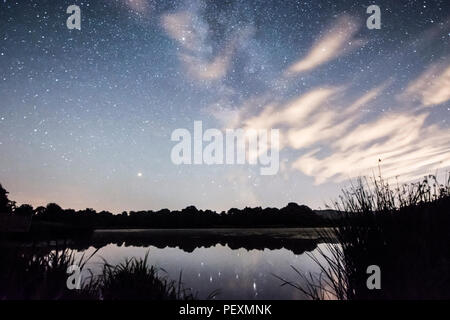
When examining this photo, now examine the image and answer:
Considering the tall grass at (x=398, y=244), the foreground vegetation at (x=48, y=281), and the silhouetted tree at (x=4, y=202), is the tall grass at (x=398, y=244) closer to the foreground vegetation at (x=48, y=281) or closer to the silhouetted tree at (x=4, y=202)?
the foreground vegetation at (x=48, y=281)

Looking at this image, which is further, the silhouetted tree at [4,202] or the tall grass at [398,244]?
the silhouetted tree at [4,202]

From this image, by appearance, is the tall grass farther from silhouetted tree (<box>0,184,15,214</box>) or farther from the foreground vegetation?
silhouetted tree (<box>0,184,15,214</box>)

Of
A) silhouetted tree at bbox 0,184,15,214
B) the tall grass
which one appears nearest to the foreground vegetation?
the tall grass

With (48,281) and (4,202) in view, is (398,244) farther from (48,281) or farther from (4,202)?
Answer: (4,202)

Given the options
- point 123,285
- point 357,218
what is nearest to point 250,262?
point 123,285

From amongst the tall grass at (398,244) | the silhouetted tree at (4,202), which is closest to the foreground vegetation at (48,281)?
the tall grass at (398,244)

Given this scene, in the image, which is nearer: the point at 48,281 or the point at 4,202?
the point at 48,281

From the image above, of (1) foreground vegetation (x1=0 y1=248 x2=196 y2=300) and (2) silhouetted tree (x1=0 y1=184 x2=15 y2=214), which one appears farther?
(2) silhouetted tree (x1=0 y1=184 x2=15 y2=214)

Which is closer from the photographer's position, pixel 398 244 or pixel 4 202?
pixel 398 244

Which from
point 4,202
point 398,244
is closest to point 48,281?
point 398,244
